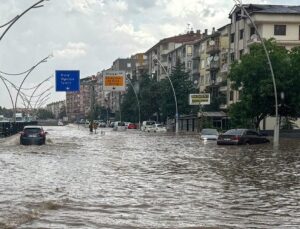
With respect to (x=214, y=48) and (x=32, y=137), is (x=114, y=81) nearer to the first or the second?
(x=214, y=48)

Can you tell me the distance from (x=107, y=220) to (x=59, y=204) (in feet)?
7.04

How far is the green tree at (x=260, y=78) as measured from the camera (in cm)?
5191

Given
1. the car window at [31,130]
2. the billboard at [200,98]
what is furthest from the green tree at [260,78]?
the billboard at [200,98]

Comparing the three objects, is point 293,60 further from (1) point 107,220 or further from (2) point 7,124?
(1) point 107,220

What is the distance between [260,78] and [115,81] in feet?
104

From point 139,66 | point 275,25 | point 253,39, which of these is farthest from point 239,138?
point 139,66

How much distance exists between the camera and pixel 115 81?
80438 mm

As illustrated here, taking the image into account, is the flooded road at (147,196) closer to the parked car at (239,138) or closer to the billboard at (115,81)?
the parked car at (239,138)

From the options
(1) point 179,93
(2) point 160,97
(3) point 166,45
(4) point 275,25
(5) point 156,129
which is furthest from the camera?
(3) point 166,45

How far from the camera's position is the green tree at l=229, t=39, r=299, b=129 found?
170 feet

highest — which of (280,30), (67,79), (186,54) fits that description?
(186,54)

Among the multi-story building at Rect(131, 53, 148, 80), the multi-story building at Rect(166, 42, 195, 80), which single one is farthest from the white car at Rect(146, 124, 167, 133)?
the multi-story building at Rect(131, 53, 148, 80)

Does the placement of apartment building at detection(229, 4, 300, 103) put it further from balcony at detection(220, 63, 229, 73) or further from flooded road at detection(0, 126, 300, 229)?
flooded road at detection(0, 126, 300, 229)

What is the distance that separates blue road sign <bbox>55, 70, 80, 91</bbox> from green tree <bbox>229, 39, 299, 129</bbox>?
1826cm
